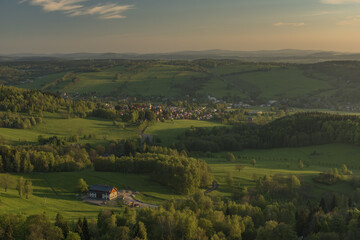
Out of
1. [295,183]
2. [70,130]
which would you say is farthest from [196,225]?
[70,130]

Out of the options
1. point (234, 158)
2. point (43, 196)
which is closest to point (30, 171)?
point (43, 196)

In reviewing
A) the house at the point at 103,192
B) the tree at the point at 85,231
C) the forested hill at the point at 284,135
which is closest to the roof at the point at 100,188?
the house at the point at 103,192

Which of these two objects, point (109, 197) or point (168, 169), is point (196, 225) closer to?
point (109, 197)

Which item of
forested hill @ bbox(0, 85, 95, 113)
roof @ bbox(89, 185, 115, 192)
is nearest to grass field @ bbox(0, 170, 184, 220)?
roof @ bbox(89, 185, 115, 192)

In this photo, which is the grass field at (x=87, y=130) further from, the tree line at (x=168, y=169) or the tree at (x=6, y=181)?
the tree at (x=6, y=181)

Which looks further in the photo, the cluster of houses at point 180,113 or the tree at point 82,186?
the cluster of houses at point 180,113

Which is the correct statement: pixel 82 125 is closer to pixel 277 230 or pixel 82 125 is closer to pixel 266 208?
pixel 266 208

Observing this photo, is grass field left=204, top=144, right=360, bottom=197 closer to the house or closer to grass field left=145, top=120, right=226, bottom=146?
grass field left=145, top=120, right=226, bottom=146
